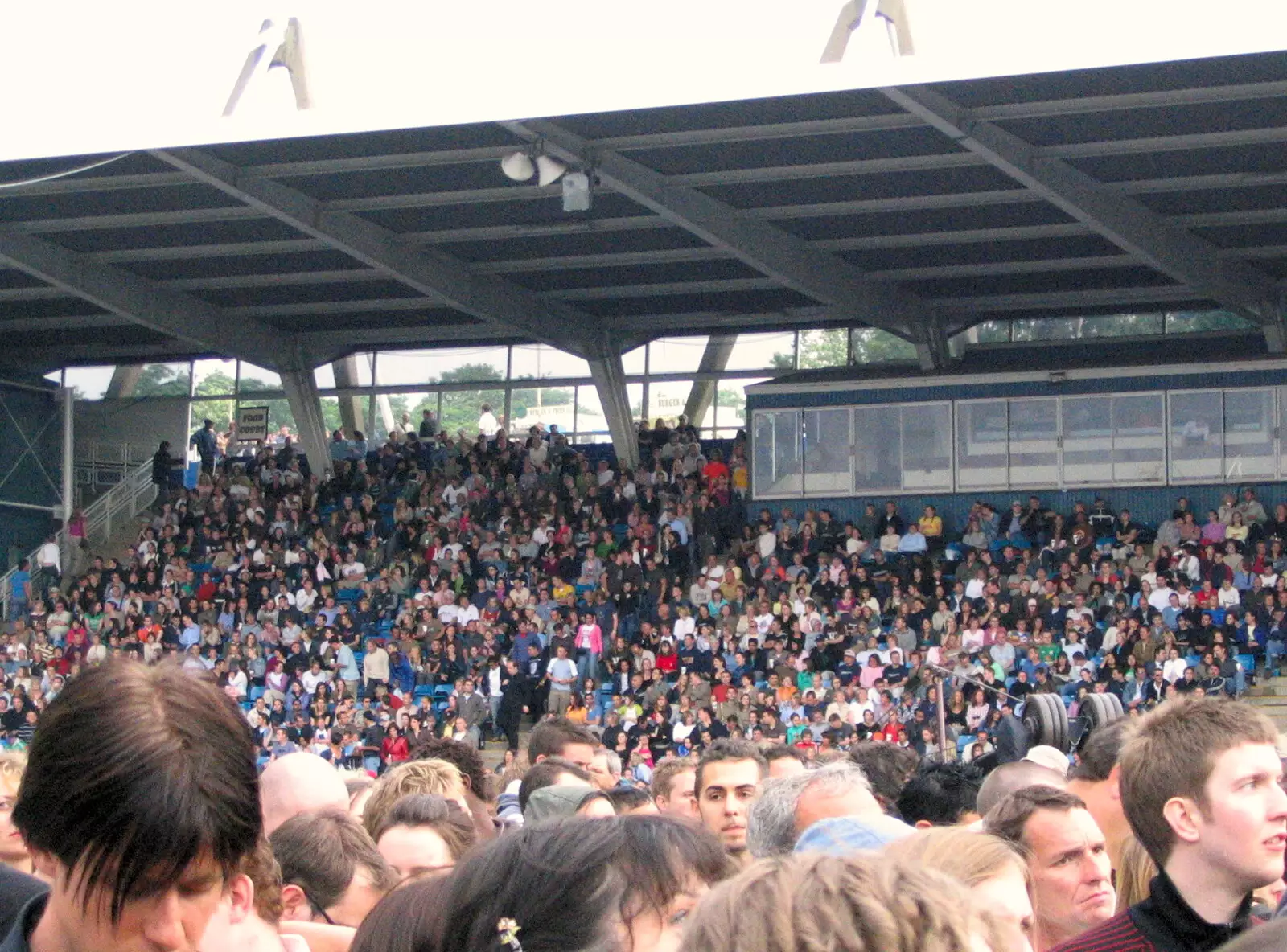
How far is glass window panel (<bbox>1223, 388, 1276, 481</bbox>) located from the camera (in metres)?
26.8

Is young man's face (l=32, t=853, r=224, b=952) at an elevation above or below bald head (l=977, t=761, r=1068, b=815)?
above

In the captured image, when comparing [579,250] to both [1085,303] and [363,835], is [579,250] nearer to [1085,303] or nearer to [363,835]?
[1085,303]

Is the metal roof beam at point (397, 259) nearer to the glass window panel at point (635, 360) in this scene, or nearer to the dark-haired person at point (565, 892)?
the glass window panel at point (635, 360)

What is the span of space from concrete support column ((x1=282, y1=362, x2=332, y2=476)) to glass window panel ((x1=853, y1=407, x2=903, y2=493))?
10.1m

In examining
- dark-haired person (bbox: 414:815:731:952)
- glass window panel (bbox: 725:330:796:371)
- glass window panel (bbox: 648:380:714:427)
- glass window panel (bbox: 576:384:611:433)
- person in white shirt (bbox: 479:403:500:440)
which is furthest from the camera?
person in white shirt (bbox: 479:403:500:440)

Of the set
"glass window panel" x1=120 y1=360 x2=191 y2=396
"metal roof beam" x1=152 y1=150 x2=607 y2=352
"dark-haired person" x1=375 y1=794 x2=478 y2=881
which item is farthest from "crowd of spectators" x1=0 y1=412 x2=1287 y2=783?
"dark-haired person" x1=375 y1=794 x2=478 y2=881

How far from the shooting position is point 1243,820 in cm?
333

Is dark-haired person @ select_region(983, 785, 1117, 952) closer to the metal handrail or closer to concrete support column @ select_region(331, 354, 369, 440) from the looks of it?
concrete support column @ select_region(331, 354, 369, 440)

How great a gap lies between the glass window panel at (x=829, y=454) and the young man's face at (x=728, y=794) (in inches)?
911

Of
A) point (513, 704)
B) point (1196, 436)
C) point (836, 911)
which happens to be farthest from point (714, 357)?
point (836, 911)

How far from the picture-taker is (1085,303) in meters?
29.3

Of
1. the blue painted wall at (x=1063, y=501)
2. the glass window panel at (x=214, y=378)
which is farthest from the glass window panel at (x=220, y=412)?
the blue painted wall at (x=1063, y=501)

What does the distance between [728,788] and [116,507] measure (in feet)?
103

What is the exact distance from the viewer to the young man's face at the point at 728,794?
616 centimetres
